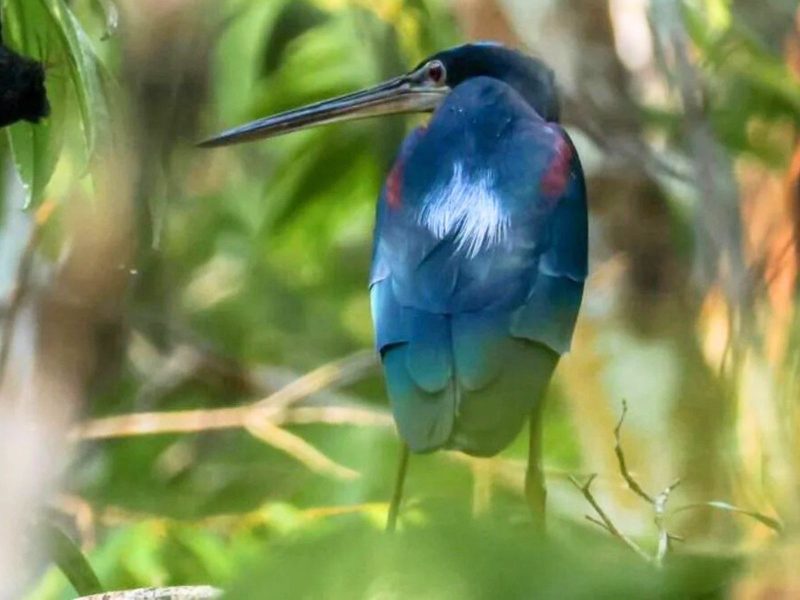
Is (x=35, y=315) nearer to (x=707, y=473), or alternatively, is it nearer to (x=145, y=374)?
(x=145, y=374)

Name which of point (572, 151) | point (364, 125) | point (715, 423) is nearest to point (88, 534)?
point (364, 125)

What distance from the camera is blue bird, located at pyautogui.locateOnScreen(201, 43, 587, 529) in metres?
0.53

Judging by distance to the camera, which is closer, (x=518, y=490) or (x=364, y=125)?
(x=518, y=490)

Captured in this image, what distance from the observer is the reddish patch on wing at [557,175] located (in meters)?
0.57

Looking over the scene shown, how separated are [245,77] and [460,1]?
0.70 ft

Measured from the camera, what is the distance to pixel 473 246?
21.8 inches

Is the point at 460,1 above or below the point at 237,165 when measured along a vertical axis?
above

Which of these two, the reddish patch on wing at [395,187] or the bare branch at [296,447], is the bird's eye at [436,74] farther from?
the bare branch at [296,447]

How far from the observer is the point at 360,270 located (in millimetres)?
1583

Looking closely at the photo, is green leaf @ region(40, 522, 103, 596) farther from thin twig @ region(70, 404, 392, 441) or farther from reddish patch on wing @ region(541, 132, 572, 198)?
thin twig @ region(70, 404, 392, 441)

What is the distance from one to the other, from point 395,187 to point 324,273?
1024 millimetres

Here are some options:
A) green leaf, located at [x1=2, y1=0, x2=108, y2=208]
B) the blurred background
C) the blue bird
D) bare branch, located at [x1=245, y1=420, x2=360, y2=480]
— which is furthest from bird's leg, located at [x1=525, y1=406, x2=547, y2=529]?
bare branch, located at [x1=245, y1=420, x2=360, y2=480]

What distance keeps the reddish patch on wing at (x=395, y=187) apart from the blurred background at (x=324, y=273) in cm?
17

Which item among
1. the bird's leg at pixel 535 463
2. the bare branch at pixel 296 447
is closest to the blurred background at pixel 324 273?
the bare branch at pixel 296 447
